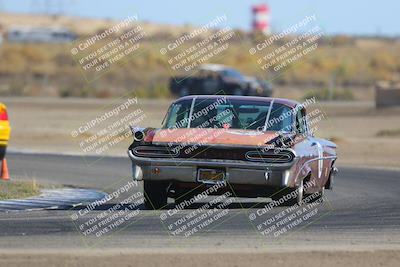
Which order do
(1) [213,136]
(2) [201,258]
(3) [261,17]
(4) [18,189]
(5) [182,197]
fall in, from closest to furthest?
1. (2) [201,258]
2. (1) [213,136]
3. (5) [182,197]
4. (4) [18,189]
5. (3) [261,17]

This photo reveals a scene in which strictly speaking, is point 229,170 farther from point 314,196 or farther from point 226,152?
point 314,196

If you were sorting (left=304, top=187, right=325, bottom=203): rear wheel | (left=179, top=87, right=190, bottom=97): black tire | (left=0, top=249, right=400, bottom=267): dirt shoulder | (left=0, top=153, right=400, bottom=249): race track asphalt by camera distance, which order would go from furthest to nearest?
(left=179, top=87, right=190, bottom=97): black tire < (left=304, top=187, right=325, bottom=203): rear wheel < (left=0, top=153, right=400, bottom=249): race track asphalt < (left=0, top=249, right=400, bottom=267): dirt shoulder

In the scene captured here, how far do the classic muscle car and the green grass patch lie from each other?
247 centimetres

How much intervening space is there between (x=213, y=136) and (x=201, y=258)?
3.79 meters

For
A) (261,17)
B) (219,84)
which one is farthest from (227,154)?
(261,17)

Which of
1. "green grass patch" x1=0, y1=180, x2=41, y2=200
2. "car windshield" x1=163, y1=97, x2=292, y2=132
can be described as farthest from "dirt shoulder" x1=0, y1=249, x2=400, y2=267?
"green grass patch" x1=0, y1=180, x2=41, y2=200

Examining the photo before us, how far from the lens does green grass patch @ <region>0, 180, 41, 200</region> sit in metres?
15.4

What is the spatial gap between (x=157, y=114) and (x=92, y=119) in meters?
2.96

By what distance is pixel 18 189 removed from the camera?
16.2 m

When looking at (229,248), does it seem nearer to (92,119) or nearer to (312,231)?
(312,231)

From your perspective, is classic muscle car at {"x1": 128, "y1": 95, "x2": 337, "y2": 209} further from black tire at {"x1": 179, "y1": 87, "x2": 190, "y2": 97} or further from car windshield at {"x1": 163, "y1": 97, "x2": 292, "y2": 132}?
black tire at {"x1": 179, "y1": 87, "x2": 190, "y2": 97}

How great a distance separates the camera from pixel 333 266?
9.42m

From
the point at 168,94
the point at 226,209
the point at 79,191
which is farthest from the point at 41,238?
the point at 168,94

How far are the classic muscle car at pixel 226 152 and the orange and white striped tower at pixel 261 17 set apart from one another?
9737cm
